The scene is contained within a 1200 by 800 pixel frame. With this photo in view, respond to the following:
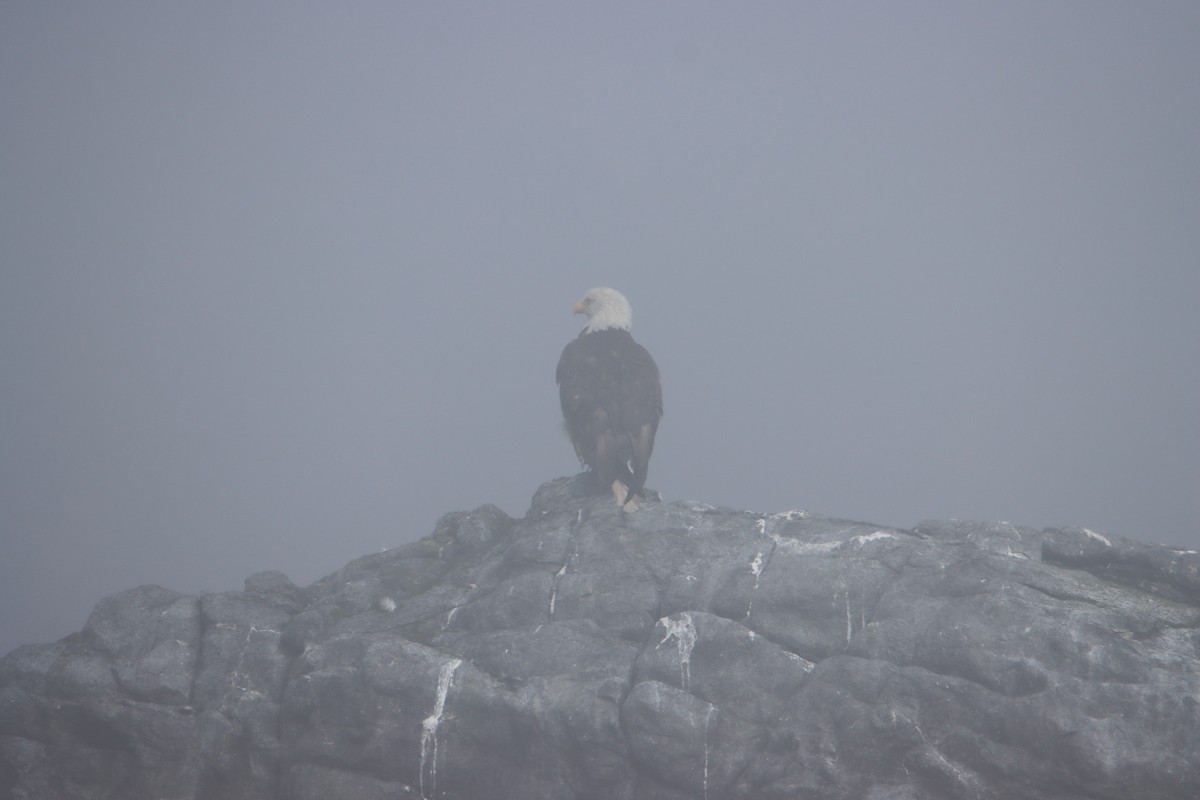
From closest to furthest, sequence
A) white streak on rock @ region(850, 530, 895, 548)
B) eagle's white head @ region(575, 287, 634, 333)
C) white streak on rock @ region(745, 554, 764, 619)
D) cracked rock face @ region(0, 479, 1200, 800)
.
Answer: cracked rock face @ region(0, 479, 1200, 800) < white streak on rock @ region(745, 554, 764, 619) < white streak on rock @ region(850, 530, 895, 548) < eagle's white head @ region(575, 287, 634, 333)

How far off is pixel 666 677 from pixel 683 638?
0.60 meters

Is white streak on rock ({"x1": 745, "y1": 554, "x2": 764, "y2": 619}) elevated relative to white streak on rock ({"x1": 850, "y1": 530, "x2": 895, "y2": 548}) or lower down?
lower down

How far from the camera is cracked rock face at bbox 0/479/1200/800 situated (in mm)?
Answer: 9609

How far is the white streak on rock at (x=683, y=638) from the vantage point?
437 inches

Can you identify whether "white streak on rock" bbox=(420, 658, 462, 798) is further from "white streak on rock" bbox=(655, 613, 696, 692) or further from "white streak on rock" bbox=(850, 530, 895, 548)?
"white streak on rock" bbox=(850, 530, 895, 548)

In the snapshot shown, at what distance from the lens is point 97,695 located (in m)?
12.0

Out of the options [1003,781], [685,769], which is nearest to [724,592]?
[685,769]

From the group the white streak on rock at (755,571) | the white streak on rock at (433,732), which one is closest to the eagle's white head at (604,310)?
the white streak on rock at (755,571)

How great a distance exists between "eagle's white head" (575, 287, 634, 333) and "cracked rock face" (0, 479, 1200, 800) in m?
5.33

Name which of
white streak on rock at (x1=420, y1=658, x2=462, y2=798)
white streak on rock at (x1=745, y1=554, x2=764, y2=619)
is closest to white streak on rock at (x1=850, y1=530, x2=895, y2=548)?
white streak on rock at (x1=745, y1=554, x2=764, y2=619)

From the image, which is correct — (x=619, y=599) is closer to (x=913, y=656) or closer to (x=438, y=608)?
(x=438, y=608)

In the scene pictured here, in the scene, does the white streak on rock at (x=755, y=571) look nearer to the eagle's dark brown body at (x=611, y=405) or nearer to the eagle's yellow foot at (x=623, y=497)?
the eagle's yellow foot at (x=623, y=497)

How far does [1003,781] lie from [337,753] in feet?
27.9

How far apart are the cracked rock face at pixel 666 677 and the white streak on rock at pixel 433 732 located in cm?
3
